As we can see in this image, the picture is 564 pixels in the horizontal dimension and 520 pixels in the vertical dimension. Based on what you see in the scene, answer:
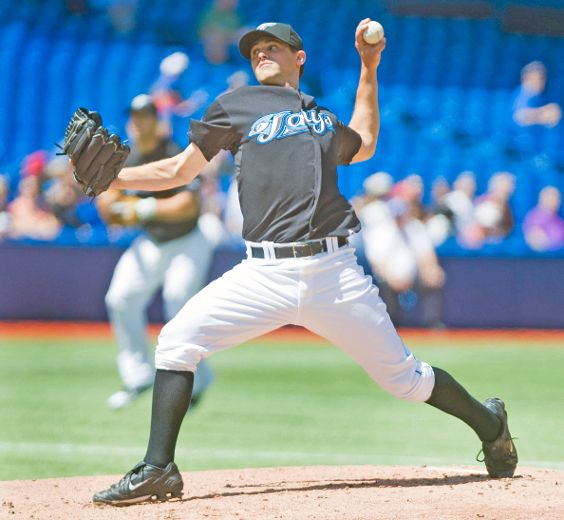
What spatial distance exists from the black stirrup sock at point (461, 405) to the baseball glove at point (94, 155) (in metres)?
1.59

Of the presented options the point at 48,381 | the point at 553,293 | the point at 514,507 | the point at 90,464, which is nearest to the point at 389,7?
the point at 553,293

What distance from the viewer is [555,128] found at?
17.6 metres

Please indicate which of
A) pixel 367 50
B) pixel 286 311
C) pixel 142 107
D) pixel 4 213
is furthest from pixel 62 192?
pixel 286 311

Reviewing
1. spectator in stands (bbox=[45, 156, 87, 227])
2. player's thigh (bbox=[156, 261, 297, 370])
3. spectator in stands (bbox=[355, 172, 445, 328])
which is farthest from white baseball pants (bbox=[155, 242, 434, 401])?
spectator in stands (bbox=[45, 156, 87, 227])

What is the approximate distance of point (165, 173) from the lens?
15.7ft

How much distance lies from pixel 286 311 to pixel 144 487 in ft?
2.86

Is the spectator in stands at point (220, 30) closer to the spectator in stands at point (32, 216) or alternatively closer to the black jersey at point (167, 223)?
the spectator in stands at point (32, 216)

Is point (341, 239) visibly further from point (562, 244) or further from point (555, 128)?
point (555, 128)

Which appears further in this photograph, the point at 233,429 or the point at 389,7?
the point at 389,7

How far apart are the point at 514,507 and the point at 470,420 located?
0.73 metres

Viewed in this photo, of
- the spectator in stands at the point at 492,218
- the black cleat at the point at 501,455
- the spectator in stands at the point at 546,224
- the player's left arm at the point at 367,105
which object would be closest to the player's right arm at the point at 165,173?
the player's left arm at the point at 367,105

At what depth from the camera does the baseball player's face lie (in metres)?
4.93

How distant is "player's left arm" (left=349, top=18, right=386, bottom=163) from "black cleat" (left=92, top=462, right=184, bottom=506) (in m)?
1.53

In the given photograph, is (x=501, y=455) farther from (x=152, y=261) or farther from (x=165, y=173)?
(x=152, y=261)
